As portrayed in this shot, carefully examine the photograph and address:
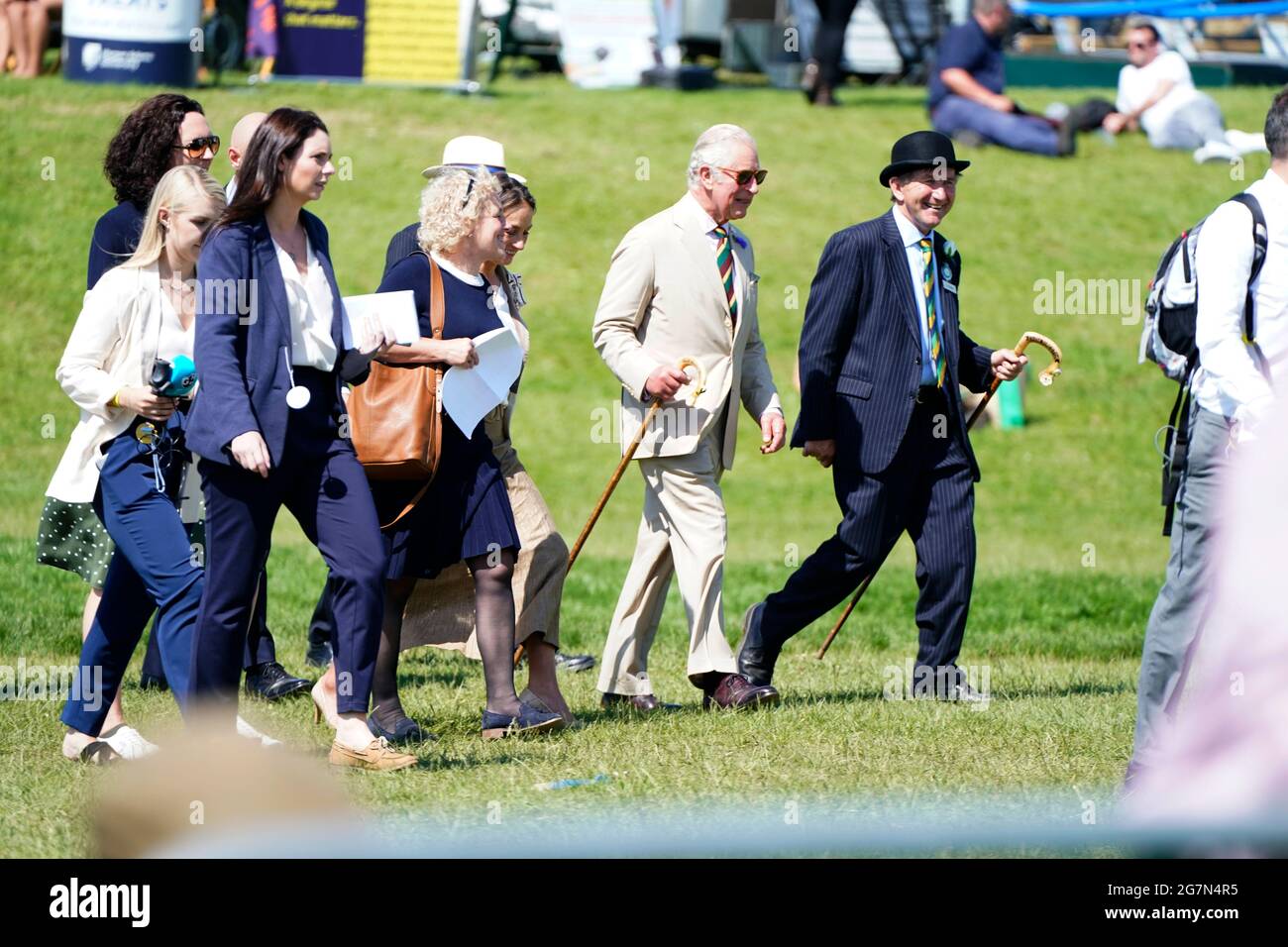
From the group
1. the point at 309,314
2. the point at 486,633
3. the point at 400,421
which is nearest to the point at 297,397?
the point at 309,314

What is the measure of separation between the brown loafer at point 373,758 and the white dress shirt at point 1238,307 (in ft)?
8.59

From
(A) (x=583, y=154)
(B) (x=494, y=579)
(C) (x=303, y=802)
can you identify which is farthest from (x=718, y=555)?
(A) (x=583, y=154)

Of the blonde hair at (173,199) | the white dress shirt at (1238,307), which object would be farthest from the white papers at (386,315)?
the white dress shirt at (1238,307)

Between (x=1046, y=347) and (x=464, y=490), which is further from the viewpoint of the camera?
(x=1046, y=347)

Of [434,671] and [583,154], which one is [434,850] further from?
[583,154]

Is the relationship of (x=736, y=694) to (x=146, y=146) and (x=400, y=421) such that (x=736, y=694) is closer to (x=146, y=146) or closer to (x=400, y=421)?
(x=400, y=421)

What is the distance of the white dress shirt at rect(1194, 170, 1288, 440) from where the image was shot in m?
5.14

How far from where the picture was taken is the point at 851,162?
20.1 meters

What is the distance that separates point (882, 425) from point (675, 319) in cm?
90

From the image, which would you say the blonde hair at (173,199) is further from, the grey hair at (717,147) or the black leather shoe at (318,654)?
the black leather shoe at (318,654)

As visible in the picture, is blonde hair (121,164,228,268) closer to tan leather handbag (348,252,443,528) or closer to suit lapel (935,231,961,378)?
tan leather handbag (348,252,443,528)

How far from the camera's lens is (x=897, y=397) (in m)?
7.09

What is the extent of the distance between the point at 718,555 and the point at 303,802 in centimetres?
409

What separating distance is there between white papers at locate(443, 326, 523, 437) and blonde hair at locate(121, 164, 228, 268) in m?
0.95
